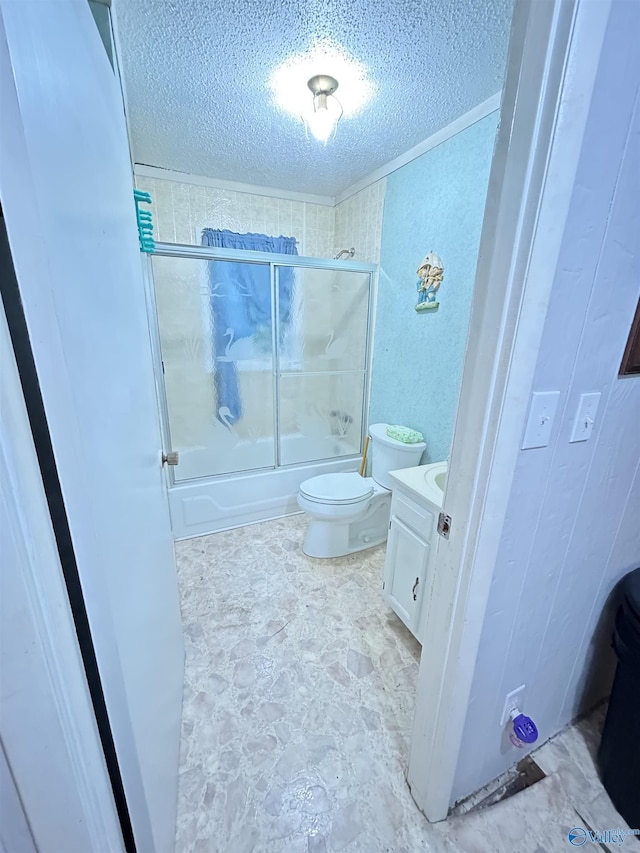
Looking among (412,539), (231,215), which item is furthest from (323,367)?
(412,539)

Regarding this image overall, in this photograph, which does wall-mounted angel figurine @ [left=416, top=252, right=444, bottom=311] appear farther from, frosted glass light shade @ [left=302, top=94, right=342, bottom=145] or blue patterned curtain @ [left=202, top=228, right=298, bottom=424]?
blue patterned curtain @ [left=202, top=228, right=298, bottom=424]

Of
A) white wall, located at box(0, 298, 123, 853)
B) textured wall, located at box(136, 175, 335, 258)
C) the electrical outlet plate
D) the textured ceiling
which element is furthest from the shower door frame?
the electrical outlet plate

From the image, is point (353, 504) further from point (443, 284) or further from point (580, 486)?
point (443, 284)

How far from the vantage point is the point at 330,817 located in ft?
3.18

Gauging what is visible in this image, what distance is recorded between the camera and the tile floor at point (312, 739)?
94 centimetres

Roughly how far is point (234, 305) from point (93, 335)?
1.98 meters

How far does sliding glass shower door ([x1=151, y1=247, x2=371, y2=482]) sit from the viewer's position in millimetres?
2283

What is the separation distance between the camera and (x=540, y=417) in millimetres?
695

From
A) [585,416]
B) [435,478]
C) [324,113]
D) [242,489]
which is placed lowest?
[242,489]

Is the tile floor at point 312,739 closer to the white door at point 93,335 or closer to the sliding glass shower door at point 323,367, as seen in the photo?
the white door at point 93,335

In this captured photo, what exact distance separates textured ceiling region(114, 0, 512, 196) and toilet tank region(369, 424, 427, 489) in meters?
1.69

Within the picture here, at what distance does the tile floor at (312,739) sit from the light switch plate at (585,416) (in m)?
1.13

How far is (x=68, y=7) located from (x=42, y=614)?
2.90 ft

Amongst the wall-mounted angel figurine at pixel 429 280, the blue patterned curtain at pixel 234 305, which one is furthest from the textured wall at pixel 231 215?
the wall-mounted angel figurine at pixel 429 280
